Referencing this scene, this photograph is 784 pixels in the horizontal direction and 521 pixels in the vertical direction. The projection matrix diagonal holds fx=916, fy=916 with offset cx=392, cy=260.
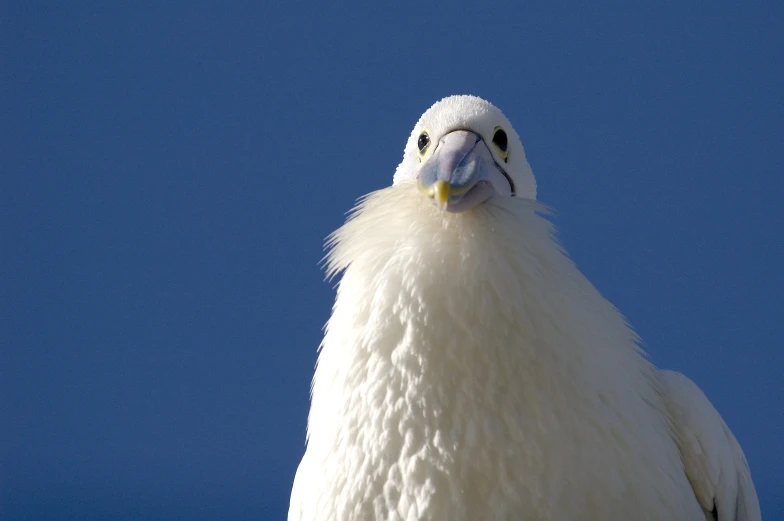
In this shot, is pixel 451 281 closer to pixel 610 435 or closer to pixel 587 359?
pixel 587 359

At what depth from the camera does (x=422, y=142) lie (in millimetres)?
3000

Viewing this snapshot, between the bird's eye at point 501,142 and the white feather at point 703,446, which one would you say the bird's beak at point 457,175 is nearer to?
the bird's eye at point 501,142

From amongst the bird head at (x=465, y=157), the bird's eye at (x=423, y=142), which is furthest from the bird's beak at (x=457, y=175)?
the bird's eye at (x=423, y=142)

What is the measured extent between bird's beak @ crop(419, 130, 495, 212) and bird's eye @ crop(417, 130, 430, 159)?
224mm

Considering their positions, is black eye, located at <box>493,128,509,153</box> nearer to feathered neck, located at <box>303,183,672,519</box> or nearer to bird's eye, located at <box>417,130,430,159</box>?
bird's eye, located at <box>417,130,430,159</box>

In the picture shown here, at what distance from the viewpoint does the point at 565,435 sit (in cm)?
240

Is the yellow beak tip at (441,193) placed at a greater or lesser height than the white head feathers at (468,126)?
lesser

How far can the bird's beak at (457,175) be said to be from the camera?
2.37 meters

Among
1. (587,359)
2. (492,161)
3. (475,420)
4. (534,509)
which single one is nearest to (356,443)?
(475,420)

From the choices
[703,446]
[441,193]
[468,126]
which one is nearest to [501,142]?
[468,126]

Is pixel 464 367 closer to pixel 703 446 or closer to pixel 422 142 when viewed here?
pixel 422 142

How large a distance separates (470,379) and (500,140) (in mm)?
963

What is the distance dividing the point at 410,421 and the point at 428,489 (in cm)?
18

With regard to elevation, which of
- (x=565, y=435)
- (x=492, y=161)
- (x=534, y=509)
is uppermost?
(x=492, y=161)
